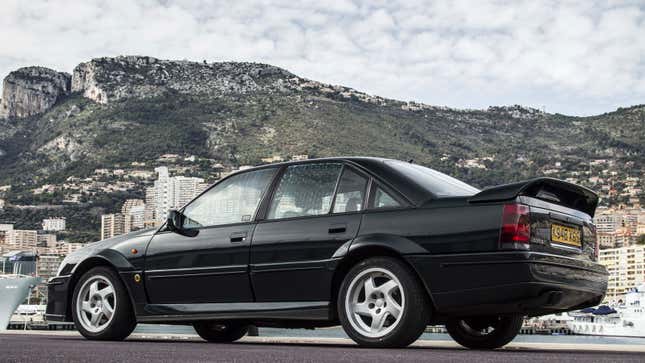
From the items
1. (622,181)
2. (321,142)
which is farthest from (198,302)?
(622,181)

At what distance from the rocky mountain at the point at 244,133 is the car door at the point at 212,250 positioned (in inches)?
5786

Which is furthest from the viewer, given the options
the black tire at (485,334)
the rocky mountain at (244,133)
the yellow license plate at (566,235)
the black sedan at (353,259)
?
the rocky mountain at (244,133)

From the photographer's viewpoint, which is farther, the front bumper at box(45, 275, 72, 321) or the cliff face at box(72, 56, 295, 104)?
the cliff face at box(72, 56, 295, 104)

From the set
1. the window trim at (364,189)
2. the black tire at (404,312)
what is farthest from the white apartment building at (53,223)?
the black tire at (404,312)

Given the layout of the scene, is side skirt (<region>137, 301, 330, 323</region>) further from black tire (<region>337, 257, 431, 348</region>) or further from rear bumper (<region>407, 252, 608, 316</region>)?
rear bumper (<region>407, 252, 608, 316</region>)

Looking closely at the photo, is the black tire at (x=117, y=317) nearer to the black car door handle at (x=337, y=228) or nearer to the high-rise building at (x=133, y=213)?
the black car door handle at (x=337, y=228)

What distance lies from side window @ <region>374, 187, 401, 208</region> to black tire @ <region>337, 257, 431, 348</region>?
0.41 m

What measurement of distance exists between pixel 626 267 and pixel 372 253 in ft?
541

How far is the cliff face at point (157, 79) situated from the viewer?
188 meters

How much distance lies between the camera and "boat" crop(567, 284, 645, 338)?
100938 millimetres

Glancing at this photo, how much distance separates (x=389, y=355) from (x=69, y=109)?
631 ft

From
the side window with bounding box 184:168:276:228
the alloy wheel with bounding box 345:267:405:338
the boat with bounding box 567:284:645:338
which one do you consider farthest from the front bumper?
the boat with bounding box 567:284:645:338

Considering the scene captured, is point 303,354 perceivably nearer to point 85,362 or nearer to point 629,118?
point 85,362

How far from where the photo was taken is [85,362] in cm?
438
